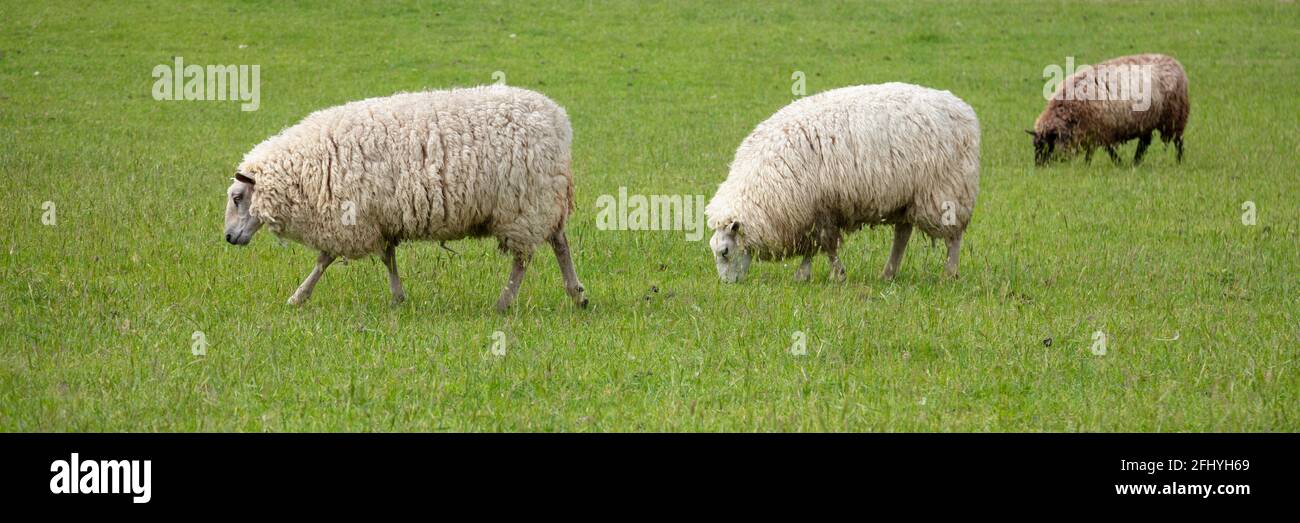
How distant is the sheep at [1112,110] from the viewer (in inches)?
695

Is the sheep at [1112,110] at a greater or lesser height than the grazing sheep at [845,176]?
greater

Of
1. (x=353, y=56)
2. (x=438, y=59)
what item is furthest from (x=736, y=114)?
(x=353, y=56)

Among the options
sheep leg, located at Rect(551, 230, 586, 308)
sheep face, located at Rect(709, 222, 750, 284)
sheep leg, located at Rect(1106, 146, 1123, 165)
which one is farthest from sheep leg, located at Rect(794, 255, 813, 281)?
sheep leg, located at Rect(1106, 146, 1123, 165)

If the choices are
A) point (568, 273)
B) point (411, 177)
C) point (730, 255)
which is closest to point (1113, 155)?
point (730, 255)

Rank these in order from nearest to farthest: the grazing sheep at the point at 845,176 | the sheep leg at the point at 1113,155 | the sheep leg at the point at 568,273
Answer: the sheep leg at the point at 568,273
the grazing sheep at the point at 845,176
the sheep leg at the point at 1113,155

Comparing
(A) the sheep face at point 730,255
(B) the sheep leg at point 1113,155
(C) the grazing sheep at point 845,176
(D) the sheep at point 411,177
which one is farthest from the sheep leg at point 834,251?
(B) the sheep leg at point 1113,155

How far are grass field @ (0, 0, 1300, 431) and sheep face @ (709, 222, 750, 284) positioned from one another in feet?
0.49

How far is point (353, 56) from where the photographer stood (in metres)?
26.9

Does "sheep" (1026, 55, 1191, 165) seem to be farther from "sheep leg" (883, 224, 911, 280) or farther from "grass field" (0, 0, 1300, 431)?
"sheep leg" (883, 224, 911, 280)

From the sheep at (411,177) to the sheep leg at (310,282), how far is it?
0.02 meters

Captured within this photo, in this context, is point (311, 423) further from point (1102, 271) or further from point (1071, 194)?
point (1071, 194)

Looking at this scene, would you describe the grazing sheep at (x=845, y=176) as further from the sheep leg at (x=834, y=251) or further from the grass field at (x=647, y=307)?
the grass field at (x=647, y=307)
